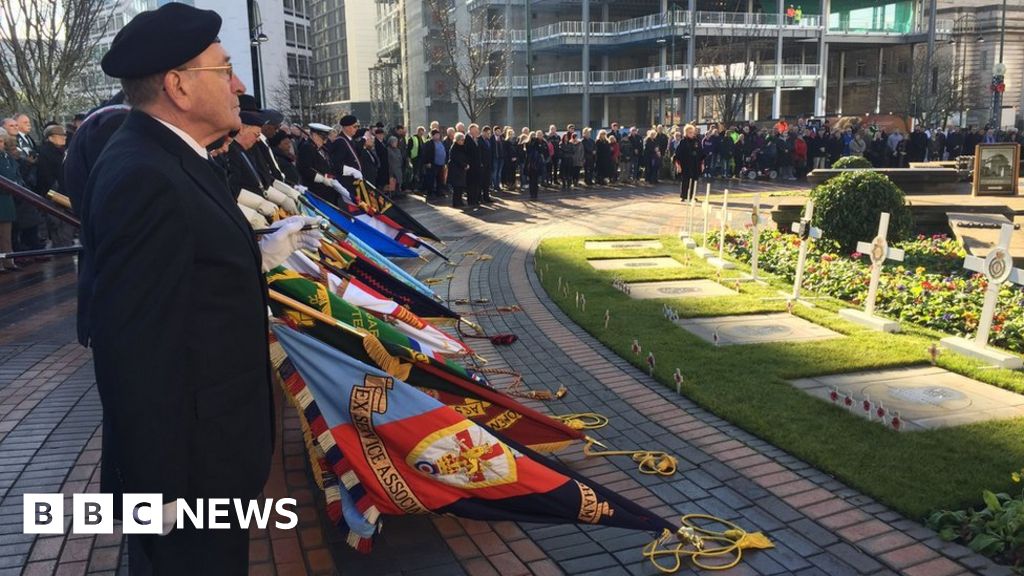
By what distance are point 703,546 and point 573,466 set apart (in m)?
1.18

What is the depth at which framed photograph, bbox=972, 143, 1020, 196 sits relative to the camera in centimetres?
1463

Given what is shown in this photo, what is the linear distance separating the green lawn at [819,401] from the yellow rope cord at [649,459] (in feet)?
2.64

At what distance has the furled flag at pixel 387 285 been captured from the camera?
7.47 meters

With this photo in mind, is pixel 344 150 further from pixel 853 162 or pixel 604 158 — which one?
pixel 604 158

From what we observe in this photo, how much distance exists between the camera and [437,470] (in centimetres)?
396

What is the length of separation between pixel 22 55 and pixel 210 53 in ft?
72.9

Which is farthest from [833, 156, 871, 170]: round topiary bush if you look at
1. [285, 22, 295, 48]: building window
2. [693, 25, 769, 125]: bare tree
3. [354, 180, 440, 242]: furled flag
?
[285, 22, 295, 48]: building window

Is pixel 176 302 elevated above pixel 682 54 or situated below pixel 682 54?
below

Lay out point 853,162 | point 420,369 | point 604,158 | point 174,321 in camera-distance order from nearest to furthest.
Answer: point 174,321
point 420,369
point 853,162
point 604,158

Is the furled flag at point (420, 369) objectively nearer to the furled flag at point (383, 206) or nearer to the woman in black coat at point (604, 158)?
the furled flag at point (383, 206)

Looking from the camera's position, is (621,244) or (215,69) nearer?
(215,69)

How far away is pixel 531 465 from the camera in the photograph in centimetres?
399

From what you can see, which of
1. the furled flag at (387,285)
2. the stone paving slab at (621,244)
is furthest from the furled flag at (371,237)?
the stone paving slab at (621,244)

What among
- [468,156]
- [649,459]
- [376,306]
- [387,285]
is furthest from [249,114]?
[468,156]
